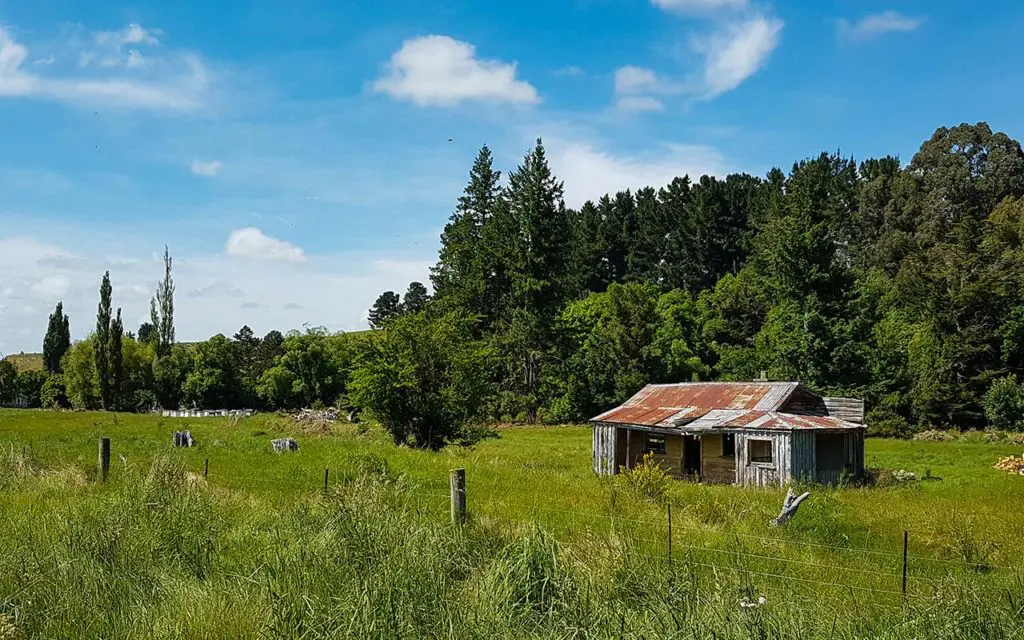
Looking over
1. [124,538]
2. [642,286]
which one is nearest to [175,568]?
[124,538]

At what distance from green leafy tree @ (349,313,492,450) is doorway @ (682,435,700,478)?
8.26 m

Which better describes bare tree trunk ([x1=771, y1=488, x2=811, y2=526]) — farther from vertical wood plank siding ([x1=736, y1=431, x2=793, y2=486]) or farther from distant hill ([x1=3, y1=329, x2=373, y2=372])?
distant hill ([x1=3, y1=329, x2=373, y2=372])

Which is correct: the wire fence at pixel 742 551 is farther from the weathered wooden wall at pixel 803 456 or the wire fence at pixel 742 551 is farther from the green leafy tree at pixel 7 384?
the green leafy tree at pixel 7 384

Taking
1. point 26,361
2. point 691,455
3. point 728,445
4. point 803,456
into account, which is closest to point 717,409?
point 728,445

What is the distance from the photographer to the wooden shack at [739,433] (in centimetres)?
2442

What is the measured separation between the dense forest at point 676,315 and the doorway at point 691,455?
829 centimetres

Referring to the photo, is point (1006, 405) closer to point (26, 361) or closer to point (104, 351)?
point (104, 351)

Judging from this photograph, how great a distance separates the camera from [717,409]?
28266 mm

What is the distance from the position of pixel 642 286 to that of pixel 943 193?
25077mm

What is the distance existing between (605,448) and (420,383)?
7.62m

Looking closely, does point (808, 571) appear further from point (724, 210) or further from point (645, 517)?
point (724, 210)

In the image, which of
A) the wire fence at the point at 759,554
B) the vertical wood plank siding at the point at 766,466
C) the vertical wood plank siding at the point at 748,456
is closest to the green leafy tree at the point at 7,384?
the vertical wood plank siding at the point at 748,456

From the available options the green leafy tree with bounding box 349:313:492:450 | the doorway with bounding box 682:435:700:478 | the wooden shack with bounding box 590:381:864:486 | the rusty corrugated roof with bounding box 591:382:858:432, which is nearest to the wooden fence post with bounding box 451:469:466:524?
the wooden shack with bounding box 590:381:864:486

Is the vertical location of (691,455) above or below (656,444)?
below
